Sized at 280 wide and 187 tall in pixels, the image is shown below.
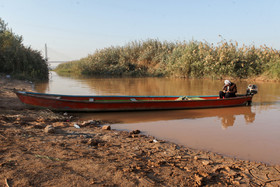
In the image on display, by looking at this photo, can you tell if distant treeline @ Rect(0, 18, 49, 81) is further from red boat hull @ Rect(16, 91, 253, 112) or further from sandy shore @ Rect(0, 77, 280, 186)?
sandy shore @ Rect(0, 77, 280, 186)

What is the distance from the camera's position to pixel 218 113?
8.80 metres

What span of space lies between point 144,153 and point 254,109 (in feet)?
24.1

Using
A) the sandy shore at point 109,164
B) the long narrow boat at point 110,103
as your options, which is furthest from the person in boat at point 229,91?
the sandy shore at point 109,164

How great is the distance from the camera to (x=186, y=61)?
26.1 metres

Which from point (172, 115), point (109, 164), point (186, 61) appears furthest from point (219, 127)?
point (186, 61)

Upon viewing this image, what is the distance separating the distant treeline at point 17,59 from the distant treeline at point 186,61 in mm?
14102

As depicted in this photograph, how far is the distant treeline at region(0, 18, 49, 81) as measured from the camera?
1772cm

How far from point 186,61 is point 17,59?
17.0 metres

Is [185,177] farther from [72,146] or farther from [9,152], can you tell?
[9,152]

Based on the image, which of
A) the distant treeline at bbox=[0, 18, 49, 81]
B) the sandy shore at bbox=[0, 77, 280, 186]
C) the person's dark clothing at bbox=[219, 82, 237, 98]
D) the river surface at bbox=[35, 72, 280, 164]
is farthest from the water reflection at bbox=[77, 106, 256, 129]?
the distant treeline at bbox=[0, 18, 49, 81]

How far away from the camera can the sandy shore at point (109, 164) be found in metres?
2.83

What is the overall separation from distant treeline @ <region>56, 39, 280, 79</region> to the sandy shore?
2035cm

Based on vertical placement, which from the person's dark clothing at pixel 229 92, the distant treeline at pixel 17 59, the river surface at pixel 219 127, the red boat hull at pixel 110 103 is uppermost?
the distant treeline at pixel 17 59

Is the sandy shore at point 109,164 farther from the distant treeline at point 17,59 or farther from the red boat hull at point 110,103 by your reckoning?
the distant treeline at point 17,59
